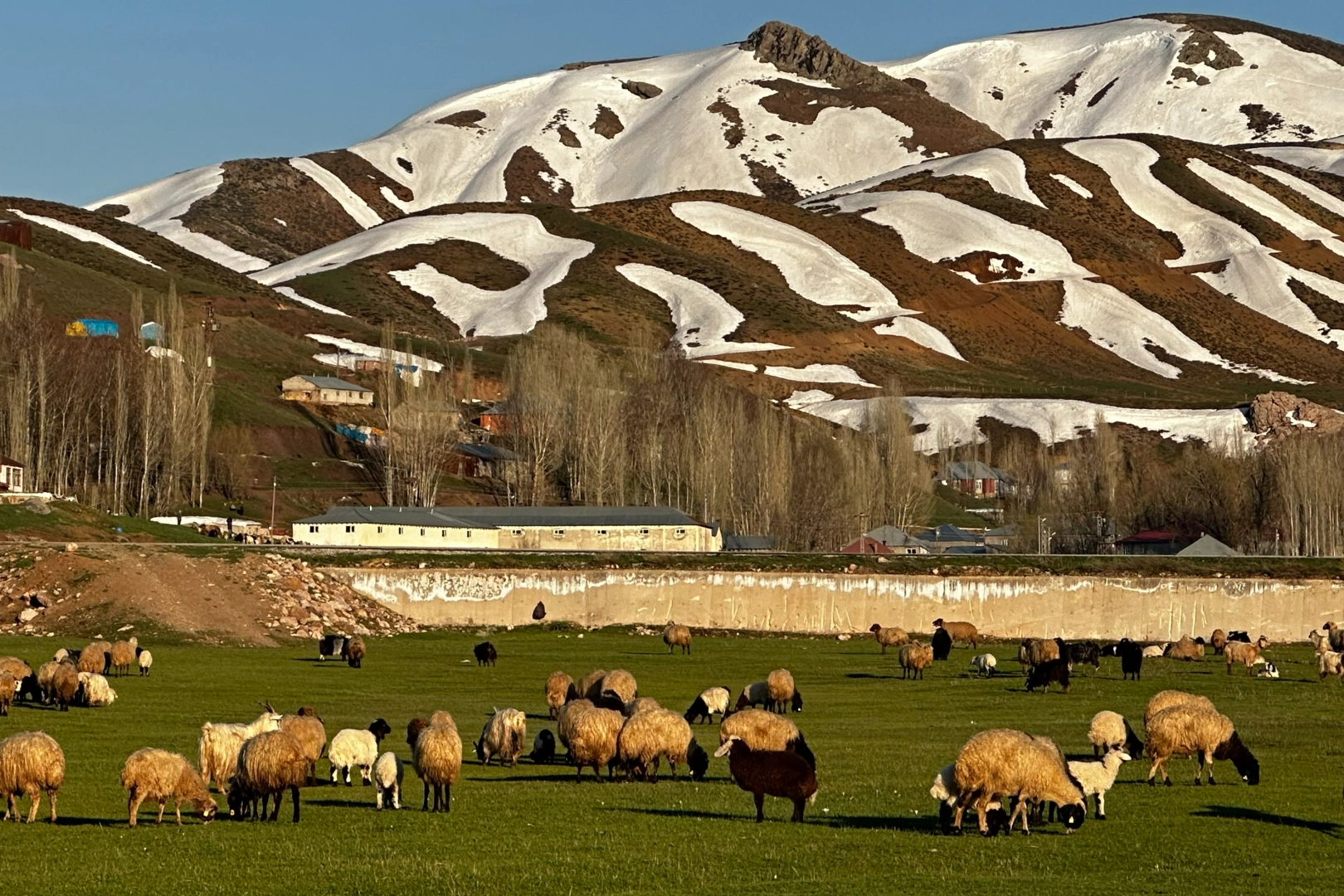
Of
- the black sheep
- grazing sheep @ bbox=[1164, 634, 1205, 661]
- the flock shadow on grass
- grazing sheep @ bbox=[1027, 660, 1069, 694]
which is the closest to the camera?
the flock shadow on grass

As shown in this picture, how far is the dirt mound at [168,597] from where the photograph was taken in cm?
5503

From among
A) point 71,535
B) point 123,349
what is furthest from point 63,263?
point 71,535

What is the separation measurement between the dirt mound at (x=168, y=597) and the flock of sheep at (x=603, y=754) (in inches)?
774

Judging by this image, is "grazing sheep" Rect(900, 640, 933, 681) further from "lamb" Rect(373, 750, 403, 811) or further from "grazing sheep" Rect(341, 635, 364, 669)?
"lamb" Rect(373, 750, 403, 811)

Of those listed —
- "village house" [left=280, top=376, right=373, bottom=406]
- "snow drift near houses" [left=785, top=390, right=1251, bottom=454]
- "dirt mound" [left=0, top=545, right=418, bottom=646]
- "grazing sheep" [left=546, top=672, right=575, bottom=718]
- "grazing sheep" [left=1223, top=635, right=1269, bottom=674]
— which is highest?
"snow drift near houses" [left=785, top=390, right=1251, bottom=454]

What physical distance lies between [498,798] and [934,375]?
512 ft

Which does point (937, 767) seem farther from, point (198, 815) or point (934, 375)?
point (934, 375)

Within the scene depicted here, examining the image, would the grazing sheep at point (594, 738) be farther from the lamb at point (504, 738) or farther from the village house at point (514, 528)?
the village house at point (514, 528)

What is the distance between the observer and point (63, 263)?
14875cm

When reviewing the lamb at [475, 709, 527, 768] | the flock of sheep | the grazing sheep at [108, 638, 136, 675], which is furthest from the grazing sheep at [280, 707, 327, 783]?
the grazing sheep at [108, 638, 136, 675]

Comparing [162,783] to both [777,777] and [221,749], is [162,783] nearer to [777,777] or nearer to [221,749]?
[221,749]

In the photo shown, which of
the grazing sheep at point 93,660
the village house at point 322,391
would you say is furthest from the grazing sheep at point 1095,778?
the village house at point 322,391

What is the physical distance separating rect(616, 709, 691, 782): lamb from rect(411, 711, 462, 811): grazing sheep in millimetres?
3316

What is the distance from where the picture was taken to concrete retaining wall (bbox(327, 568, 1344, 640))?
6906 cm
